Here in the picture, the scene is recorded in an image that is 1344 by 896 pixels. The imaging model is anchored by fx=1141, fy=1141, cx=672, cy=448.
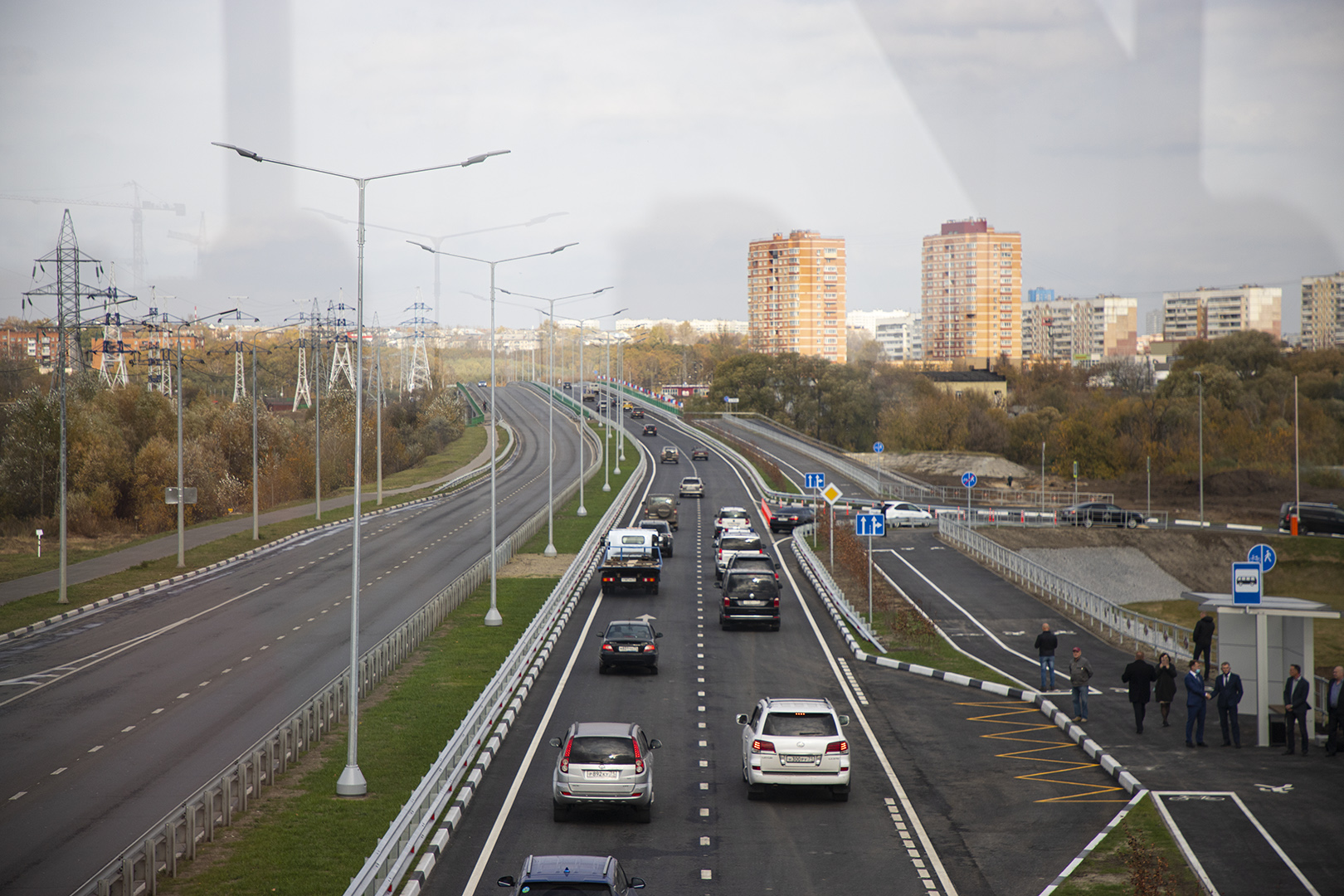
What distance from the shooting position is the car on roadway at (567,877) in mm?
10750

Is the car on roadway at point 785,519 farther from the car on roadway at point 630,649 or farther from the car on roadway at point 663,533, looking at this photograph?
the car on roadway at point 630,649

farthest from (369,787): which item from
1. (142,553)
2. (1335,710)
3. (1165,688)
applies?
(142,553)

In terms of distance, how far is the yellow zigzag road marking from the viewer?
1827 centimetres

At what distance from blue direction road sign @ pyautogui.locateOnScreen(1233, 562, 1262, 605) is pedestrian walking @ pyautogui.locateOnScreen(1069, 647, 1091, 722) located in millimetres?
3048

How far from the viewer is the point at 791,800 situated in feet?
59.8

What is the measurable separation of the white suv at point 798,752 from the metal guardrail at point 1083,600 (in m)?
16.6

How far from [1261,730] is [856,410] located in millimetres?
120816

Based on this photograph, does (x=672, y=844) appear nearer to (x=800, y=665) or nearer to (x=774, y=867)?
(x=774, y=867)

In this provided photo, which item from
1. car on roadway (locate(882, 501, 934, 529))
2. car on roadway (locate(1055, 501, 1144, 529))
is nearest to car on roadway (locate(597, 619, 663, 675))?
car on roadway (locate(882, 501, 934, 529))

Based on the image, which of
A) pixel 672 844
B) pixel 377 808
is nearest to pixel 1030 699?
pixel 672 844

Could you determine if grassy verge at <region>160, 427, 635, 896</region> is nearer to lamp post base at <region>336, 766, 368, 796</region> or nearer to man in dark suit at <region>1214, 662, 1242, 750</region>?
lamp post base at <region>336, 766, 368, 796</region>

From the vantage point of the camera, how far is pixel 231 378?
145000mm

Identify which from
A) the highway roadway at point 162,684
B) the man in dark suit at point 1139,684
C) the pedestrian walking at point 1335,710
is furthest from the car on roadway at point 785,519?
the pedestrian walking at point 1335,710

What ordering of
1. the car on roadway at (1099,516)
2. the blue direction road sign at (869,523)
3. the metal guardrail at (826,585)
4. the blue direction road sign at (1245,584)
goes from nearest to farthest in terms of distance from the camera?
1. the blue direction road sign at (1245,584)
2. the metal guardrail at (826,585)
3. the blue direction road sign at (869,523)
4. the car on roadway at (1099,516)
